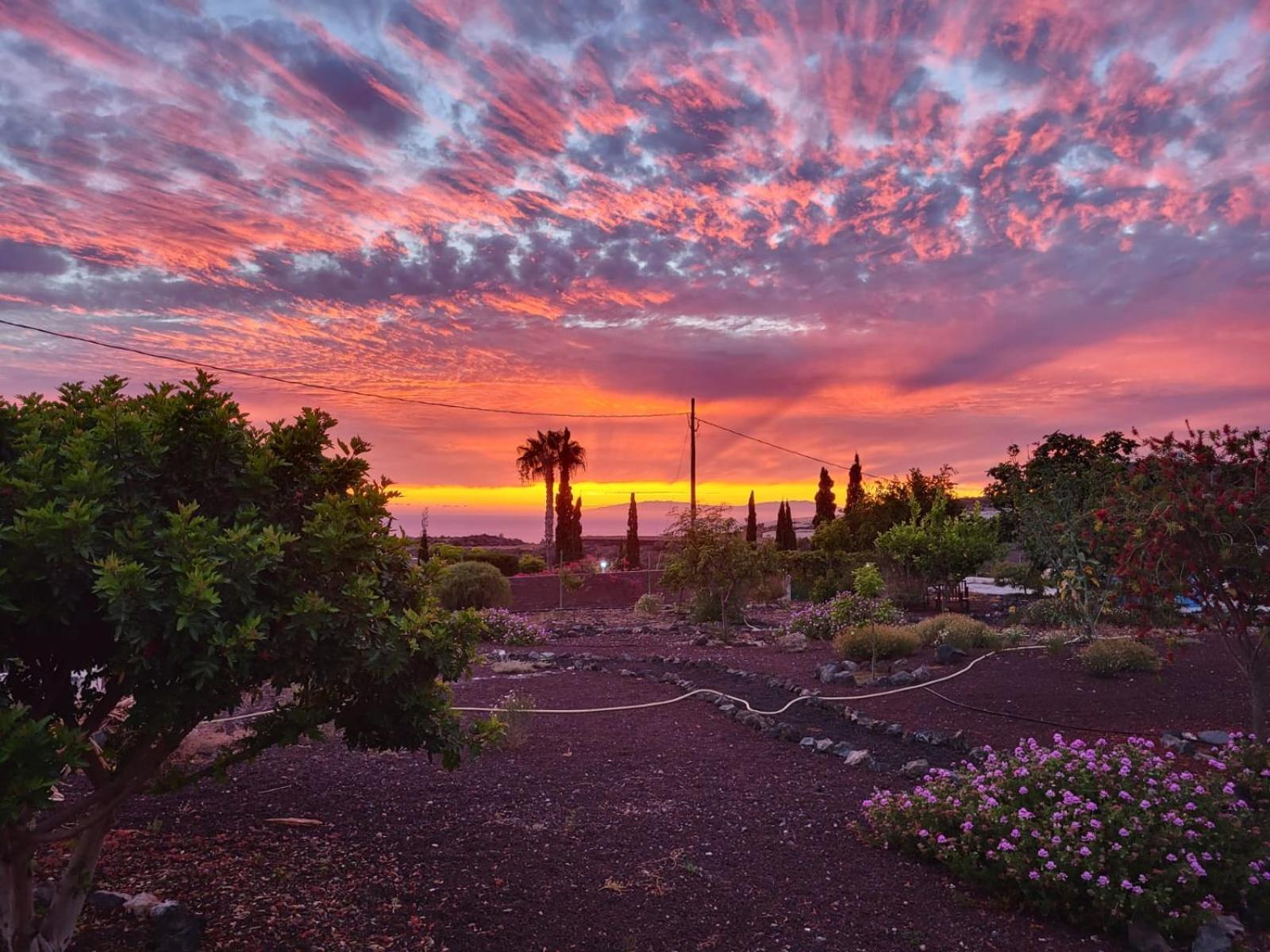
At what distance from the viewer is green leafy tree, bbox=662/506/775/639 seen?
766 inches

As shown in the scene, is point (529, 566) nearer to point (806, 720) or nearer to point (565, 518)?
point (565, 518)

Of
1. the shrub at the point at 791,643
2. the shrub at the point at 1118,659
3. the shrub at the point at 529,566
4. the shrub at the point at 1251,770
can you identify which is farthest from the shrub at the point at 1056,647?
the shrub at the point at 529,566

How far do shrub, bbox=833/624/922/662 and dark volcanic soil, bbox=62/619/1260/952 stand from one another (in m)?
4.02

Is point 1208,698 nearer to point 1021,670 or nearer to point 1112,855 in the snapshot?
point 1021,670

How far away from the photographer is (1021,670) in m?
11.3

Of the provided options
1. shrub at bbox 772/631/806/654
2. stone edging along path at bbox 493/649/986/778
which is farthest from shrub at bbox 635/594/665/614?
stone edging along path at bbox 493/649/986/778

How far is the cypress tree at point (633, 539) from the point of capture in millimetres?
45812

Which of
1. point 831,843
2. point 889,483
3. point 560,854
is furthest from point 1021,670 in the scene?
point 889,483

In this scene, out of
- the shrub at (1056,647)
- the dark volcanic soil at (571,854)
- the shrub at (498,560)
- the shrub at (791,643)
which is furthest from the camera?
the shrub at (498,560)

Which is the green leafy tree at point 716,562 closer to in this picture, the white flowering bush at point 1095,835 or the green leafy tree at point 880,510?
the green leafy tree at point 880,510

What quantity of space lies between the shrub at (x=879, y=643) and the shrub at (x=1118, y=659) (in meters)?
2.99

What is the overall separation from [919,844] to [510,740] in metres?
4.39

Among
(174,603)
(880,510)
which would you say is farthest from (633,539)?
(174,603)

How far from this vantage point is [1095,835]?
4973mm
